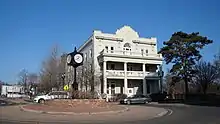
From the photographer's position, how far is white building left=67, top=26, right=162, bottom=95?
157 feet

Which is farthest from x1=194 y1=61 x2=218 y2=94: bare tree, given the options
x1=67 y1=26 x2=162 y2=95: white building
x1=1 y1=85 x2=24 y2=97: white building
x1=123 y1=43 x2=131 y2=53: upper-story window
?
x1=1 y1=85 x2=24 y2=97: white building

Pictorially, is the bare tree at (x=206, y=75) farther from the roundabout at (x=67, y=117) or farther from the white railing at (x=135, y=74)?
the roundabout at (x=67, y=117)

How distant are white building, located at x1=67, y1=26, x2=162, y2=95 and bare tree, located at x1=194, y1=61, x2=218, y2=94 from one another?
7.89 meters

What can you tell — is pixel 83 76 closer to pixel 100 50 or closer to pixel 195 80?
pixel 100 50

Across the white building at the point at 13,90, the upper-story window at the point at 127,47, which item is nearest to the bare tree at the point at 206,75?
the upper-story window at the point at 127,47

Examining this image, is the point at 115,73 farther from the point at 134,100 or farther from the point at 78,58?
the point at 78,58

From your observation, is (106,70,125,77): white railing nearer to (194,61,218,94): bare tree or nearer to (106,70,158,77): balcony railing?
(106,70,158,77): balcony railing

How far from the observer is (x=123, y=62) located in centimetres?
4953

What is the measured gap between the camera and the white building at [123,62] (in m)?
47.8

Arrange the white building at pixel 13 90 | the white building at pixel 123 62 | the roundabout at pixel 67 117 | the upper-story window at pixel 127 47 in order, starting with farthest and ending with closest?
1. the white building at pixel 13 90
2. the upper-story window at pixel 127 47
3. the white building at pixel 123 62
4. the roundabout at pixel 67 117

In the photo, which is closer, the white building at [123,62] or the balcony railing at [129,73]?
the balcony railing at [129,73]

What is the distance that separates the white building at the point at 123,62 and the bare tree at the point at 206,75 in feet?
25.9

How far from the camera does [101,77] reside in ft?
158

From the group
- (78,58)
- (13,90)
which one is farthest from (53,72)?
(13,90)
